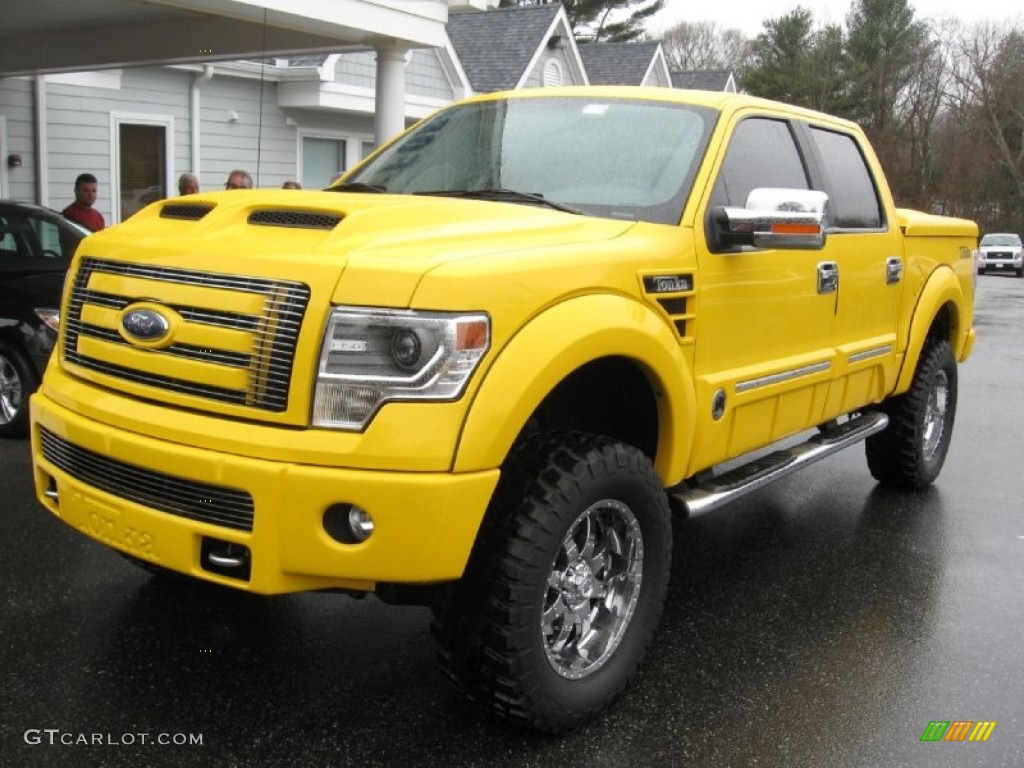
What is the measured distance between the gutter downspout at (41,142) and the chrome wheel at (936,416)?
418 inches

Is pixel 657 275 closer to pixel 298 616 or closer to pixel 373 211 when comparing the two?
pixel 373 211

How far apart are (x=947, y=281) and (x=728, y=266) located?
266 centimetres

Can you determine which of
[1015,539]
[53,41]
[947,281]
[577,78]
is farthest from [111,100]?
[577,78]

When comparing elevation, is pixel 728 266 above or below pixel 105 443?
above

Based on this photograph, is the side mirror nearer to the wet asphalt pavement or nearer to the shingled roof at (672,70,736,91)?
the wet asphalt pavement

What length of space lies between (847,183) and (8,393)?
17.5ft

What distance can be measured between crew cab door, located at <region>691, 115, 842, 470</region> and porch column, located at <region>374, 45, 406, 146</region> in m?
6.65

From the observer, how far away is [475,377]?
293 cm

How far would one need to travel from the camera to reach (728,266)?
404cm

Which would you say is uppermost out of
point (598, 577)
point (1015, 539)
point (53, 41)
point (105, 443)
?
point (53, 41)

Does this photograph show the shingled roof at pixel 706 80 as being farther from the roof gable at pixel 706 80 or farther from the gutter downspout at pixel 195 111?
the gutter downspout at pixel 195 111

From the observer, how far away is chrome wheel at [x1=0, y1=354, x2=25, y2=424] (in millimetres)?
7066

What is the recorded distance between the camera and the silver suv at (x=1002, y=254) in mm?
36125

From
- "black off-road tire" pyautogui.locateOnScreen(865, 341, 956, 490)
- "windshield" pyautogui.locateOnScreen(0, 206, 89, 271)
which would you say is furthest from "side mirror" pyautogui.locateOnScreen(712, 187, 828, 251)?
"windshield" pyautogui.locateOnScreen(0, 206, 89, 271)
